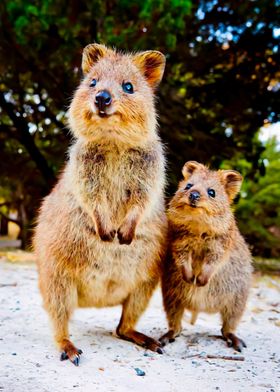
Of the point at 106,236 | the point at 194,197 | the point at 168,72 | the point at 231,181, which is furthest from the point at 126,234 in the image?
the point at 168,72

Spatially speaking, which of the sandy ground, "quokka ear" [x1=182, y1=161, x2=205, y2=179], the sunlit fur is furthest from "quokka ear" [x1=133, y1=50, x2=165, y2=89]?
the sandy ground

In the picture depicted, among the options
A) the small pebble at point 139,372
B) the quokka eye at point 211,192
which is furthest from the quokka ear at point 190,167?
the small pebble at point 139,372

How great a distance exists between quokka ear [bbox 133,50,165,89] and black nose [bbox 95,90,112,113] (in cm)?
81

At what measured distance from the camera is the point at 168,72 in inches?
371

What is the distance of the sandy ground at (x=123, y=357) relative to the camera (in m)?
3.07

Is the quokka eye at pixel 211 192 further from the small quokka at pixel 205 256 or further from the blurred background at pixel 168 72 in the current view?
the blurred background at pixel 168 72

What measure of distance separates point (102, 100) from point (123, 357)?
1810 mm

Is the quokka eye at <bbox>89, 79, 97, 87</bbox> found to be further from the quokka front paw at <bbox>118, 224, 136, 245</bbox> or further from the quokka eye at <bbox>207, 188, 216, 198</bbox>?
the quokka eye at <bbox>207, 188, 216, 198</bbox>

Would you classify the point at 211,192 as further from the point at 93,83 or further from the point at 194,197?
the point at 93,83

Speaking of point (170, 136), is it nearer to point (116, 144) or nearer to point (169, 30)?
point (169, 30)

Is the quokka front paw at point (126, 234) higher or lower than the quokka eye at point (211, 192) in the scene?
lower

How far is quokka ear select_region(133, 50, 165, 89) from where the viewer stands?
4.01 metres

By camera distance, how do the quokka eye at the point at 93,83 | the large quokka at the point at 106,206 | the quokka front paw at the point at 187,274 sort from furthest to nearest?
the quokka front paw at the point at 187,274
the quokka eye at the point at 93,83
the large quokka at the point at 106,206

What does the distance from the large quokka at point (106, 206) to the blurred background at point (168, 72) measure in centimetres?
407
